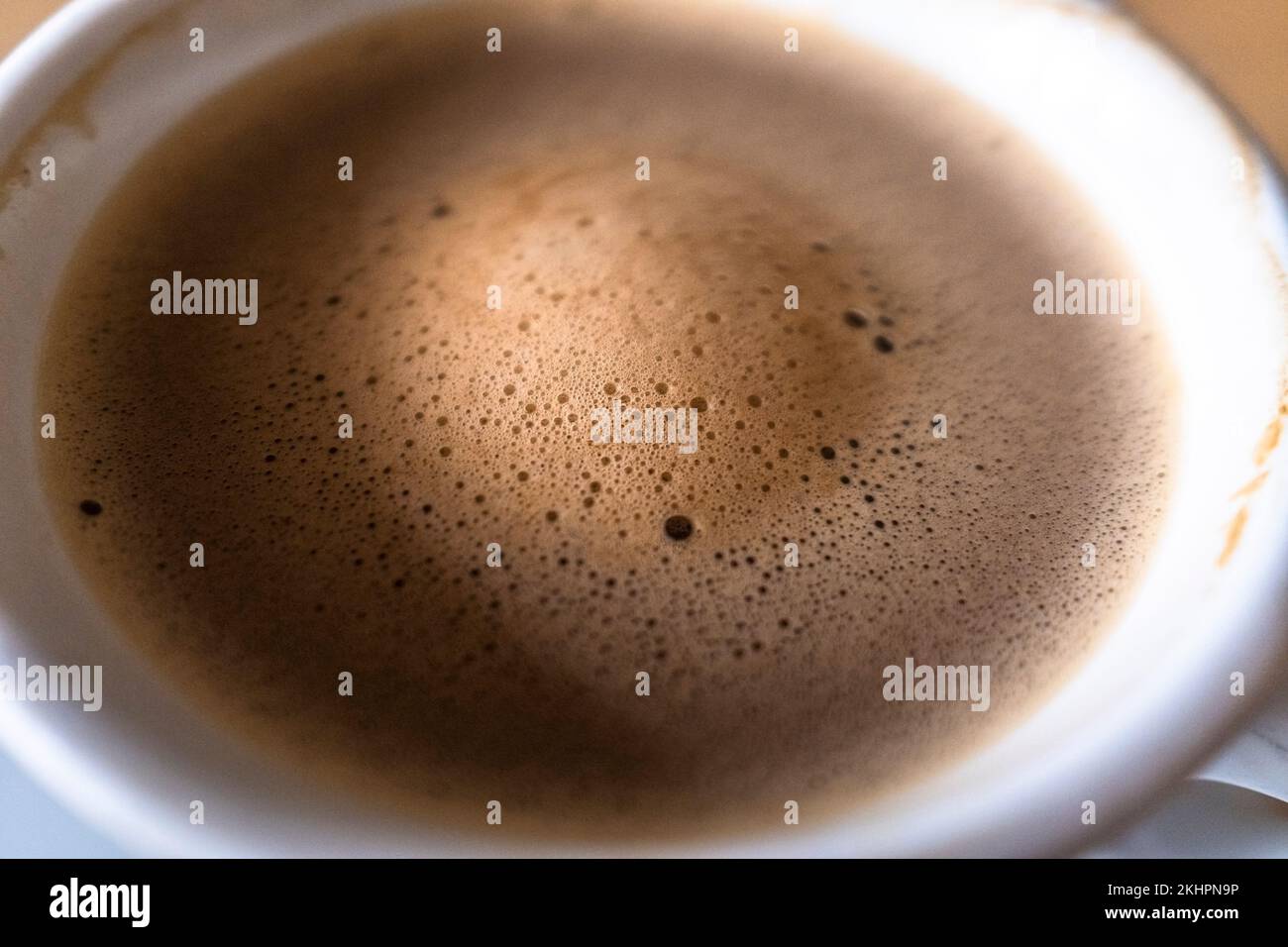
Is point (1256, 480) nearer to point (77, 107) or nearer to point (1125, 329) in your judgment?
point (1125, 329)

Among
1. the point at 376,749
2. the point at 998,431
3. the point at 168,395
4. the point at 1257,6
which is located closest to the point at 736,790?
the point at 376,749

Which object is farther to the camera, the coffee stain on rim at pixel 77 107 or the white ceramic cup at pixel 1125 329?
the coffee stain on rim at pixel 77 107

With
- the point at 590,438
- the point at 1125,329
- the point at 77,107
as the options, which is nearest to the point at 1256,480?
the point at 1125,329

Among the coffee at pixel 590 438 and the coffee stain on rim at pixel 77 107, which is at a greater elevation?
the coffee stain on rim at pixel 77 107

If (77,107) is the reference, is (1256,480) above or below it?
below

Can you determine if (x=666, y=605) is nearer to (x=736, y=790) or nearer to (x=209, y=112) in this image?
(x=736, y=790)

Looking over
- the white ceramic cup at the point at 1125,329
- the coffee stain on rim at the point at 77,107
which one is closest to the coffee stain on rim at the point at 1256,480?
the white ceramic cup at the point at 1125,329

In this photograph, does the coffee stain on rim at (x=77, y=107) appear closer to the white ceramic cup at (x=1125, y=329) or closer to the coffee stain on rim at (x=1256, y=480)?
the white ceramic cup at (x=1125, y=329)

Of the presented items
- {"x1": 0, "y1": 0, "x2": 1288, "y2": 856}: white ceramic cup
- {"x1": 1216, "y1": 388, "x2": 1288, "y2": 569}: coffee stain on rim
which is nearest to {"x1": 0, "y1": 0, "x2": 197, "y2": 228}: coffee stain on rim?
{"x1": 0, "y1": 0, "x2": 1288, "y2": 856}: white ceramic cup
